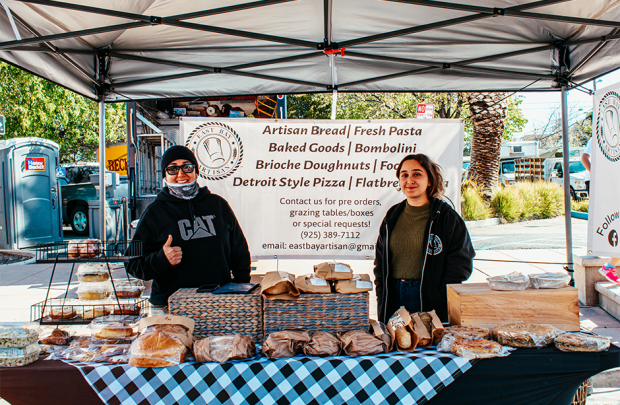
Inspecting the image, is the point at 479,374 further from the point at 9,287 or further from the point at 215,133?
the point at 9,287

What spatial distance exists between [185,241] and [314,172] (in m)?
1.66

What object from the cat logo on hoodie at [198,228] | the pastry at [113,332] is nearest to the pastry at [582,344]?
the cat logo on hoodie at [198,228]

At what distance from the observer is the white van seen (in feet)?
64.0

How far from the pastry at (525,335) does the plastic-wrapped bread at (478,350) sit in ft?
0.27

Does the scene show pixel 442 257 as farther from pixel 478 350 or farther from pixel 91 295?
pixel 91 295

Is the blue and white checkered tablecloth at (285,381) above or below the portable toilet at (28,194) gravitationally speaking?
below

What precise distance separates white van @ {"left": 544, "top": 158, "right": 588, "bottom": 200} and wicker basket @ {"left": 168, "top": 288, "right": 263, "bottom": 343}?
16647 millimetres

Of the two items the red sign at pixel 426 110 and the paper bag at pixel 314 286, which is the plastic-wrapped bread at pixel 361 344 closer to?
the paper bag at pixel 314 286

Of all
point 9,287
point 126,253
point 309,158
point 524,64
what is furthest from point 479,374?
point 9,287

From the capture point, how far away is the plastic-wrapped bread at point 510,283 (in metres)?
2.29

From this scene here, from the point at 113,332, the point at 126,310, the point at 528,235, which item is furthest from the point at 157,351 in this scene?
the point at 528,235

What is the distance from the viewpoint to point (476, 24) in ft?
11.9

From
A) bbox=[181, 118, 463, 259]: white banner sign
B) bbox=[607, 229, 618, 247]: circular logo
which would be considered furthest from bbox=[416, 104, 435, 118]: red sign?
bbox=[607, 229, 618, 247]: circular logo

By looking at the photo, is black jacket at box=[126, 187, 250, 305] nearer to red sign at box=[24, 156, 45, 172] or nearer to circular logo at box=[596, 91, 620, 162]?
circular logo at box=[596, 91, 620, 162]
